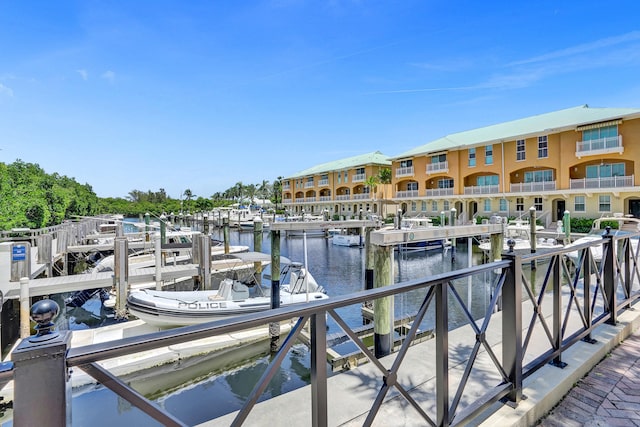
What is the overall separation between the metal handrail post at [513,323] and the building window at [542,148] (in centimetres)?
3270

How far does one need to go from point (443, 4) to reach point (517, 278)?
11658 millimetres

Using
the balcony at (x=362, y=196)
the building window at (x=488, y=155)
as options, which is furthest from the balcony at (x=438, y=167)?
the balcony at (x=362, y=196)

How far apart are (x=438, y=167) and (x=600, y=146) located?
46.4 feet

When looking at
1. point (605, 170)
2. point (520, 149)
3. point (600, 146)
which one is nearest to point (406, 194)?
point (520, 149)

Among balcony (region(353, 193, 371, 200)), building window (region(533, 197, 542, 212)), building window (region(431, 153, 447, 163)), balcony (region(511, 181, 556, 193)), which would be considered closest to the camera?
balcony (region(511, 181, 556, 193))

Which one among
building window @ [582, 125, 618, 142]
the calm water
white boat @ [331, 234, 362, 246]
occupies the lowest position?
the calm water

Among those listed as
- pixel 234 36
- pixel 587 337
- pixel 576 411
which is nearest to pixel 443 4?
pixel 234 36

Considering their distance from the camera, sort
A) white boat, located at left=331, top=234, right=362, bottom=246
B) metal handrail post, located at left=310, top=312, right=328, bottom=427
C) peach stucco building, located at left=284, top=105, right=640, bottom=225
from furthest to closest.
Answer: white boat, located at left=331, top=234, right=362, bottom=246 < peach stucco building, located at left=284, top=105, right=640, bottom=225 < metal handrail post, located at left=310, top=312, right=328, bottom=427

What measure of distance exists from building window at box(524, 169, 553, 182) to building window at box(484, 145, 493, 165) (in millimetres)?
3352

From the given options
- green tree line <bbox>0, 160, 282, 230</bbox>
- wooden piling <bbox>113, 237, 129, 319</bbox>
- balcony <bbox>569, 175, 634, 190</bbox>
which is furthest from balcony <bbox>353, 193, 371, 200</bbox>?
wooden piling <bbox>113, 237, 129, 319</bbox>

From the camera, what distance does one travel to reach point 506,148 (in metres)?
32.0

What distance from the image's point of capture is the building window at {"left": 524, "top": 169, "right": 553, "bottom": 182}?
30.5 meters

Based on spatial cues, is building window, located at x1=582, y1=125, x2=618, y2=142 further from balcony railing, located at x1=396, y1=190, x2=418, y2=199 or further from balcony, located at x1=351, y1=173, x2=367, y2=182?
balcony, located at x1=351, y1=173, x2=367, y2=182

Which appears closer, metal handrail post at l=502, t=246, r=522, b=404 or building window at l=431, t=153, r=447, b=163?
metal handrail post at l=502, t=246, r=522, b=404
